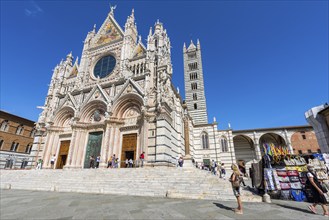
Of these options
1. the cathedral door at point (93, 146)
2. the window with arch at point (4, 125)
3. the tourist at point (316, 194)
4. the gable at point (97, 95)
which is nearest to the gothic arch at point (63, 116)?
the gable at point (97, 95)

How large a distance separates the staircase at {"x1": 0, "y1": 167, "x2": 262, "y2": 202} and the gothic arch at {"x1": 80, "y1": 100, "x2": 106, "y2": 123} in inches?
257

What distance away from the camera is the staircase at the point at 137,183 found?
734 cm

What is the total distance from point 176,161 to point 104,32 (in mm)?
21454

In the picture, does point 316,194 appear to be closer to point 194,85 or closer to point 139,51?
point 139,51

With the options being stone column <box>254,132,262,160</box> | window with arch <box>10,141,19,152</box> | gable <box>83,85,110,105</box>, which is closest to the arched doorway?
stone column <box>254,132,262,160</box>

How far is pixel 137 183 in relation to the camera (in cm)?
902

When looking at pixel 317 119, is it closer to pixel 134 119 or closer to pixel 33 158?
pixel 134 119

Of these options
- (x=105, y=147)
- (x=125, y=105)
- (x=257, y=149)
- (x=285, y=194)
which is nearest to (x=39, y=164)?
(x=105, y=147)

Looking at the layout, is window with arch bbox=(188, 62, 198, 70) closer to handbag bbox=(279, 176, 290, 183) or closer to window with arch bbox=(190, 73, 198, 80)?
window with arch bbox=(190, 73, 198, 80)

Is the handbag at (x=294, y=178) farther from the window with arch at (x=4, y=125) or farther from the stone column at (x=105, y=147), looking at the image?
the window with arch at (x=4, y=125)

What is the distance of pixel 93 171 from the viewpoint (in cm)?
1180

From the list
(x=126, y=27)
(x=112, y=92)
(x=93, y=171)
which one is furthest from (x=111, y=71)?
(x=93, y=171)

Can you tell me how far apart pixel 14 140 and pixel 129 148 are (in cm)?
2267

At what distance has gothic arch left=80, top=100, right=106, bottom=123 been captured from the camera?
1783 centimetres
